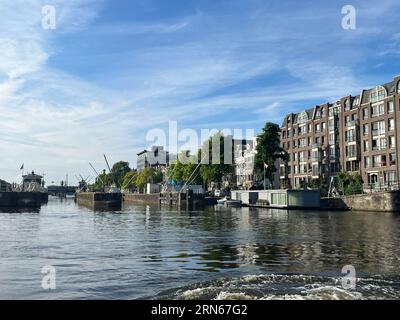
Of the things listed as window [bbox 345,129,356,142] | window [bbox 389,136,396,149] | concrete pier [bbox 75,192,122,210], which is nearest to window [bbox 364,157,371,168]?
window [bbox 345,129,356,142]

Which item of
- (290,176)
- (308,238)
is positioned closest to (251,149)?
(290,176)

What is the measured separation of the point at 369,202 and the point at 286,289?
81359 mm

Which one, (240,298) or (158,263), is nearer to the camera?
(240,298)

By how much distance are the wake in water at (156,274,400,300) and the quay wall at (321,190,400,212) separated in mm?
72840

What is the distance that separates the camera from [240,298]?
1984cm

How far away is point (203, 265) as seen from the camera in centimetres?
3042

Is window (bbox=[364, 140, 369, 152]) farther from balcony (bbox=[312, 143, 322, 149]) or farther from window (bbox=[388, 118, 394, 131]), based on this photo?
balcony (bbox=[312, 143, 322, 149])

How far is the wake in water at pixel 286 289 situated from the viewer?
787 inches

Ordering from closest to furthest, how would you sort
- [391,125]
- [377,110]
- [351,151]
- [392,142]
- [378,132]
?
[392,142], [391,125], [378,132], [377,110], [351,151]

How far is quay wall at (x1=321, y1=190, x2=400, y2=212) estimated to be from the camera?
91.3 meters

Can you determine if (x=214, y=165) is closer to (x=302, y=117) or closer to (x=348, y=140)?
(x=302, y=117)

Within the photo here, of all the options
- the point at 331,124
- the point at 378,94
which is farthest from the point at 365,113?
the point at 331,124
